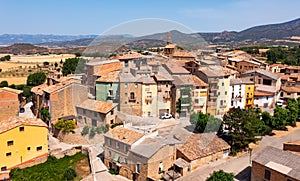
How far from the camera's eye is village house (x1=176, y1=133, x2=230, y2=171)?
641cm

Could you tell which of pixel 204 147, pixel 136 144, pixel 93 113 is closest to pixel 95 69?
pixel 93 113

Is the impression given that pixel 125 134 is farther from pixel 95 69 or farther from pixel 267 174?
pixel 267 174

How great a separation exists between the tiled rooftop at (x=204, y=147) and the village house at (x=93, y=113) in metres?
3.47

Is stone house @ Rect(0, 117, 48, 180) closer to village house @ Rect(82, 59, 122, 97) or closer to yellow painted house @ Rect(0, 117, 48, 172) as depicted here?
yellow painted house @ Rect(0, 117, 48, 172)

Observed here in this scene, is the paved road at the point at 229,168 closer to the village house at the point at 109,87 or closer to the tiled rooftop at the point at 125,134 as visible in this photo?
the tiled rooftop at the point at 125,134

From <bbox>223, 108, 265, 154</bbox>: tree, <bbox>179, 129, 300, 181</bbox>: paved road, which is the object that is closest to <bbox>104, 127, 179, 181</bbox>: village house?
<bbox>179, 129, 300, 181</bbox>: paved road

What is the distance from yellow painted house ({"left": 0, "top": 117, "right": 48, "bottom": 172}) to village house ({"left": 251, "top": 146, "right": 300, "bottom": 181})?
520 cm

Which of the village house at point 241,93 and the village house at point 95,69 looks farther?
the village house at point 241,93

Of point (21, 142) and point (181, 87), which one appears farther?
point (21, 142)

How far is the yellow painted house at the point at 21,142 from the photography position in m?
6.93

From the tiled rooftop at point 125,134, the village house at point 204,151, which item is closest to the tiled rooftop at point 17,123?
the village house at point 204,151

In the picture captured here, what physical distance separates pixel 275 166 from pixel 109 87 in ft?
15.2

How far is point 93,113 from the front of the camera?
278 centimetres

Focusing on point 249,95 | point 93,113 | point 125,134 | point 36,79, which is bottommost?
point 249,95
